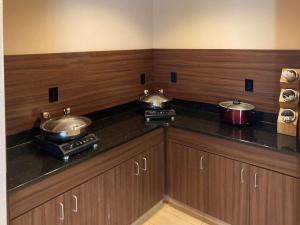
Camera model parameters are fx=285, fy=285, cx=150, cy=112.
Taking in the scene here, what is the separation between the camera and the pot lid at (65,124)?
1702 millimetres

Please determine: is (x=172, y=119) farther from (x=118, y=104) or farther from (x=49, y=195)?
(x=49, y=195)

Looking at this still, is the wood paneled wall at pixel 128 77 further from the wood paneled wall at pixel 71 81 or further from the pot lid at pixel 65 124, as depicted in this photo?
the pot lid at pixel 65 124

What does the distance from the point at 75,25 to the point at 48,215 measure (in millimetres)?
1347

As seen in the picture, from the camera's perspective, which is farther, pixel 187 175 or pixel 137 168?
pixel 187 175

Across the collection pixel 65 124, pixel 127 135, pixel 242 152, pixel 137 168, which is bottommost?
pixel 137 168

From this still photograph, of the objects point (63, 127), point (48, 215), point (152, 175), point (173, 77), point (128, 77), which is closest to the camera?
point (48, 215)

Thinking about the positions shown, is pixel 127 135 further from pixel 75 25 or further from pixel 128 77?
pixel 75 25

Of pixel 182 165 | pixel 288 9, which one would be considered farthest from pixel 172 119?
pixel 288 9

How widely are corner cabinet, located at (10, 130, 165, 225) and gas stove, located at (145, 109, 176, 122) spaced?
0.53 feet

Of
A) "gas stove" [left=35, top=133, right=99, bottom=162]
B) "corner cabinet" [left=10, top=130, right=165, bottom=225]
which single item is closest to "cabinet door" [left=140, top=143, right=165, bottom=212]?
"corner cabinet" [left=10, top=130, right=165, bottom=225]

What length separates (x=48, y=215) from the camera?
148 centimetres

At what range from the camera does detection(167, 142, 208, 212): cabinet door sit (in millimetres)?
2158

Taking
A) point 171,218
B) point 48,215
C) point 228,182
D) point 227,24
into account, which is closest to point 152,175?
point 171,218

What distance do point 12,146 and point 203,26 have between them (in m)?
1.81
